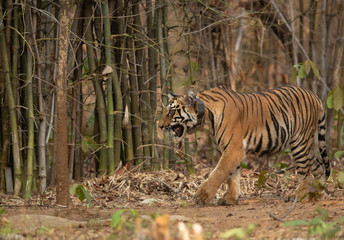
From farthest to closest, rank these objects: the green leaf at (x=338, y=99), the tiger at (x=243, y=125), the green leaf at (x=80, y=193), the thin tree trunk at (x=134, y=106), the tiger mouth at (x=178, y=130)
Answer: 1. the thin tree trunk at (x=134, y=106)
2. the green leaf at (x=338, y=99)
3. the tiger mouth at (x=178, y=130)
4. the tiger at (x=243, y=125)
5. the green leaf at (x=80, y=193)

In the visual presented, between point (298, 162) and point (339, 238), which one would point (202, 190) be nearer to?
point (298, 162)

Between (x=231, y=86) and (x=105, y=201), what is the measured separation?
3.48 metres

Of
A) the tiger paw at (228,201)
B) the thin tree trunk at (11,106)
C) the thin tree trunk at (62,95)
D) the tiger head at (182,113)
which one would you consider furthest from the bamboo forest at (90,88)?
the thin tree trunk at (62,95)

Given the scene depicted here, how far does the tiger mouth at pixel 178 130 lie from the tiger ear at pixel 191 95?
28 centimetres

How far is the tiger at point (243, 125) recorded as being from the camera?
557 centimetres

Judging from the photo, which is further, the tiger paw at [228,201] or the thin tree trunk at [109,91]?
the thin tree trunk at [109,91]

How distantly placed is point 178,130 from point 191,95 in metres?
0.41

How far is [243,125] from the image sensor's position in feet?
19.0

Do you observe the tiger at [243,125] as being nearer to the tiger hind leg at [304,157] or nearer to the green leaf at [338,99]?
the tiger hind leg at [304,157]

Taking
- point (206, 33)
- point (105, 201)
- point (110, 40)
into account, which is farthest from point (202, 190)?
point (206, 33)

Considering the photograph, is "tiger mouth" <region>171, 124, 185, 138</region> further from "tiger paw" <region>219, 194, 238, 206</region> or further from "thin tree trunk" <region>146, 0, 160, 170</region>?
"thin tree trunk" <region>146, 0, 160, 170</region>

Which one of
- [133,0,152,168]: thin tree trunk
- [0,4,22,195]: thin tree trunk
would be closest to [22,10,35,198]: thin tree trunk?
[0,4,22,195]: thin tree trunk

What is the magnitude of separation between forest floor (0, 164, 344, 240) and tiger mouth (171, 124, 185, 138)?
2.40 ft

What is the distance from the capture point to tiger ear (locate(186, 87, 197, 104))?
5.51 meters
